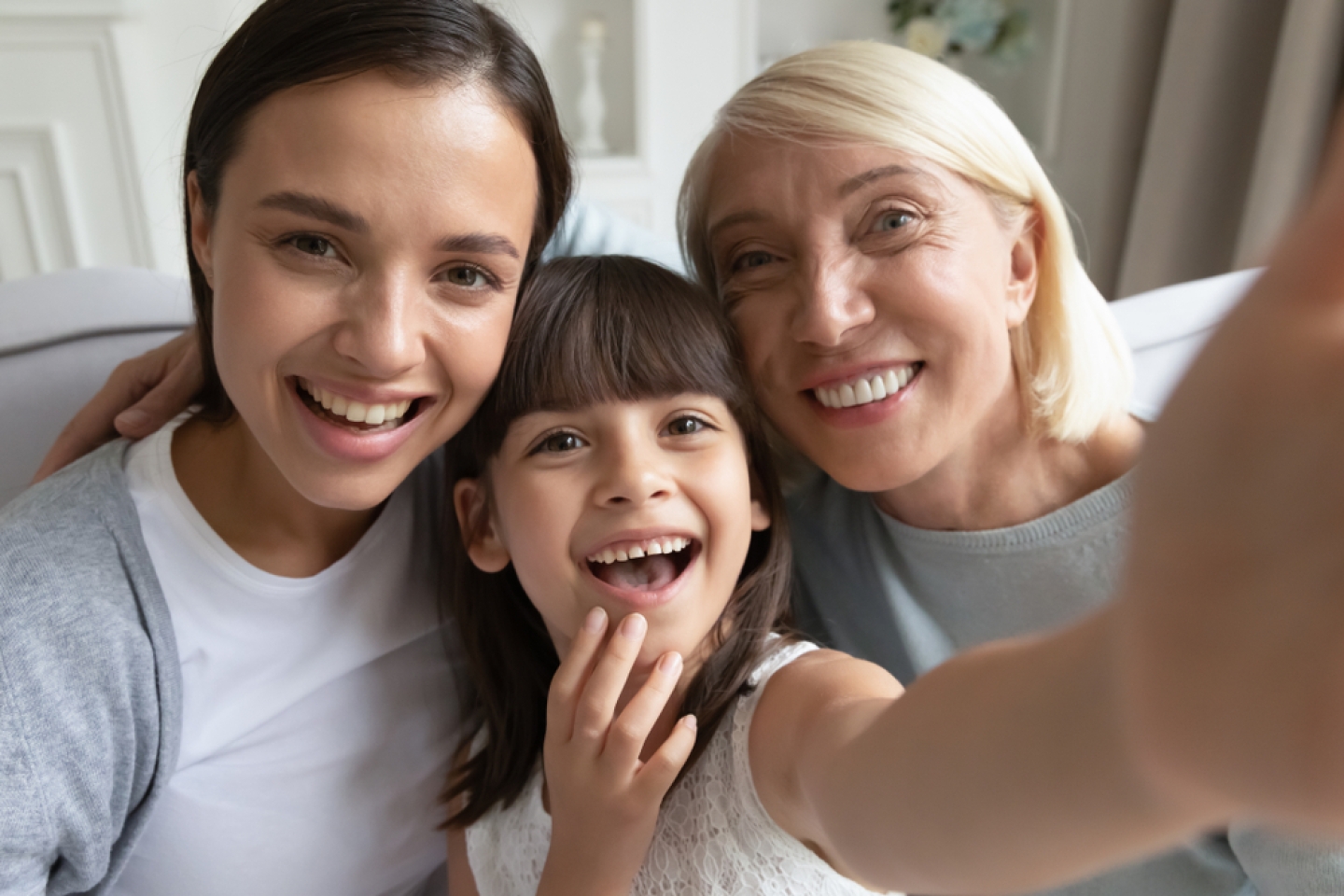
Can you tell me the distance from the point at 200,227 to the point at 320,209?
20 centimetres

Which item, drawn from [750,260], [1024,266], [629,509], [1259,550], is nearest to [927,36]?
[1024,266]

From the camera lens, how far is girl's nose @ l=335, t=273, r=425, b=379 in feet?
2.63

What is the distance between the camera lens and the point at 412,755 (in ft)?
3.43

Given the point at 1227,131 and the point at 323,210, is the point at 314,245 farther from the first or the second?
the point at 1227,131

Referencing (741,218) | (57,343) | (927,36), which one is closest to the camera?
(741,218)

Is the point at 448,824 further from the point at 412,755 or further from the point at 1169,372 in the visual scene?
→ the point at 1169,372

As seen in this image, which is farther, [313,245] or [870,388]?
[870,388]

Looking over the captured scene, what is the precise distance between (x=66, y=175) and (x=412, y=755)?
2.49 meters

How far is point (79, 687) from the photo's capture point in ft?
2.74

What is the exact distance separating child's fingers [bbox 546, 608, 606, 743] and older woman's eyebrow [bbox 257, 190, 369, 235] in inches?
15.0

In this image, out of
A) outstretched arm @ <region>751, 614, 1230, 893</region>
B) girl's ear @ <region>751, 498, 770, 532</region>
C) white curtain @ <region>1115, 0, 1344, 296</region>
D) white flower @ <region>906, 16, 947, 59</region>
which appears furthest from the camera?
white flower @ <region>906, 16, 947, 59</region>

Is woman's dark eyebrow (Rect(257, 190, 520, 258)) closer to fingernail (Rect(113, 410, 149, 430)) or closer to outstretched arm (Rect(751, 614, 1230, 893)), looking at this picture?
fingernail (Rect(113, 410, 149, 430))

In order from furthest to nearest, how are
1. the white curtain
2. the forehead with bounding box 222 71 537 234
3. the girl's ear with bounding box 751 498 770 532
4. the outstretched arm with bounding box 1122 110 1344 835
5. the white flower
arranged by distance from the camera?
the white flower → the white curtain → the girl's ear with bounding box 751 498 770 532 → the forehead with bounding box 222 71 537 234 → the outstretched arm with bounding box 1122 110 1344 835

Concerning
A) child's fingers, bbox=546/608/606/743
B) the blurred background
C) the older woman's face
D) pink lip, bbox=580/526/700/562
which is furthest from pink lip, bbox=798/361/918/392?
the blurred background
